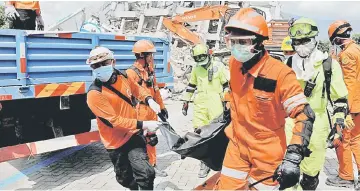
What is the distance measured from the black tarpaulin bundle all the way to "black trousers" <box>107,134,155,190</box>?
652 mm

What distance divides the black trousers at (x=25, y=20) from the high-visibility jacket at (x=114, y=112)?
2899mm

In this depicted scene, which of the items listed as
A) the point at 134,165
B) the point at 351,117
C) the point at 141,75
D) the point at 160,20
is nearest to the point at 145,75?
the point at 141,75

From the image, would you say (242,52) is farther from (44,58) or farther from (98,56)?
(44,58)

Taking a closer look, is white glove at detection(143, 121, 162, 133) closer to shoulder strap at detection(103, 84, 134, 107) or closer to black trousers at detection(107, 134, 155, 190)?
black trousers at detection(107, 134, 155, 190)

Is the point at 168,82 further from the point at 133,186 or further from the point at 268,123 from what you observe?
the point at 268,123

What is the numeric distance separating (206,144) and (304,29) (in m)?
1.60

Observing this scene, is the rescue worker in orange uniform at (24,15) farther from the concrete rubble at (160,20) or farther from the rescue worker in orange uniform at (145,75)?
the concrete rubble at (160,20)

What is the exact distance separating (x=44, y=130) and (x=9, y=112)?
0.70 m

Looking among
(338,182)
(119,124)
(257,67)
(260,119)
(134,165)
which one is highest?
(257,67)

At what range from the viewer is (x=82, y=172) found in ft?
18.6

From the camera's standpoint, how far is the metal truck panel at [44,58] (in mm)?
4527

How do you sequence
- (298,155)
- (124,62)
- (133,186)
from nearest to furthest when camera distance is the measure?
(298,155)
(133,186)
(124,62)

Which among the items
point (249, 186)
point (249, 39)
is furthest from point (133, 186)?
point (249, 39)

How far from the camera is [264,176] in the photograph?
274 centimetres
